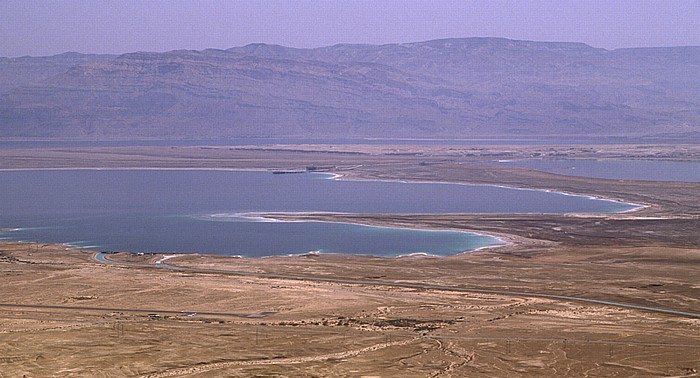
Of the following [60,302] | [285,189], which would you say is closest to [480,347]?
[60,302]

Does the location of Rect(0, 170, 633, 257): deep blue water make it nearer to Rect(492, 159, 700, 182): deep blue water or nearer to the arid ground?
the arid ground

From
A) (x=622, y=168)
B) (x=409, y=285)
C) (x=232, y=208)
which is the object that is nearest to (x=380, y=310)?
(x=409, y=285)

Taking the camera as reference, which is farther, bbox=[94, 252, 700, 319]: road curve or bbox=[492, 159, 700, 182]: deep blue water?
bbox=[492, 159, 700, 182]: deep blue water

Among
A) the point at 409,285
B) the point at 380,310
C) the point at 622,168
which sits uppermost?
the point at 622,168

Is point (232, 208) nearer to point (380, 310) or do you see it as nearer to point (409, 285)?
point (409, 285)

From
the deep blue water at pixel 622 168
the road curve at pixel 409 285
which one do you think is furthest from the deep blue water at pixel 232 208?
the deep blue water at pixel 622 168

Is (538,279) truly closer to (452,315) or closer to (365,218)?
(452,315)

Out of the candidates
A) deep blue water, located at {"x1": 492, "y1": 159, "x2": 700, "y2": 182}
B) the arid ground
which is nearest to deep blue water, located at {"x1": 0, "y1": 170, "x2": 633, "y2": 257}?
the arid ground

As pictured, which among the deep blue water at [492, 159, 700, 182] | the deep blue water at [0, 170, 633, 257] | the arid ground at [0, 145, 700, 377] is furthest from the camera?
the deep blue water at [492, 159, 700, 182]
